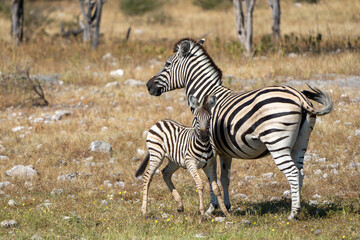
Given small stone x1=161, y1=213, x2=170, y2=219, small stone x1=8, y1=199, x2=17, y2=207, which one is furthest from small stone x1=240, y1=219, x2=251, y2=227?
small stone x1=8, y1=199, x2=17, y2=207

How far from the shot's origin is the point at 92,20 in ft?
62.3

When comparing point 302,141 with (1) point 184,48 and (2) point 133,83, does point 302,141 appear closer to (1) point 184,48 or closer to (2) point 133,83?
(1) point 184,48

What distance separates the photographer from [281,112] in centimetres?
565

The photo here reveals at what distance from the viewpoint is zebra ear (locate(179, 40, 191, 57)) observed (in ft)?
23.3

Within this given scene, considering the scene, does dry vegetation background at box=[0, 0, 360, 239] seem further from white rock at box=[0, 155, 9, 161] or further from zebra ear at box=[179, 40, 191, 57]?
zebra ear at box=[179, 40, 191, 57]

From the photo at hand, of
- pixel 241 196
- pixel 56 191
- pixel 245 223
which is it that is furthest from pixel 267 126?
pixel 56 191

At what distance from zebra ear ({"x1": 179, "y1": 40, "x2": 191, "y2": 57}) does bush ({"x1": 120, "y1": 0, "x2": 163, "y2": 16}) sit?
27298mm

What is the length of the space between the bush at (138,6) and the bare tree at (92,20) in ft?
49.2

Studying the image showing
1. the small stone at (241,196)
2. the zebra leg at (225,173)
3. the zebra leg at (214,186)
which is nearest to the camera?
the zebra leg at (214,186)

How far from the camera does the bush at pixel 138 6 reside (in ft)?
112

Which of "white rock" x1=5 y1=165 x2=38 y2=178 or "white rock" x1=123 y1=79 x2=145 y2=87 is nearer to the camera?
"white rock" x1=5 y1=165 x2=38 y2=178

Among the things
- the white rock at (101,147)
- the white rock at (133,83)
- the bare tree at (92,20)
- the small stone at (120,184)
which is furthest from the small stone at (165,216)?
the bare tree at (92,20)

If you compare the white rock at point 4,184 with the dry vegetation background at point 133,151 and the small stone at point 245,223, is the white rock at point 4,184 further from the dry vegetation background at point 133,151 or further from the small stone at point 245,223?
the small stone at point 245,223

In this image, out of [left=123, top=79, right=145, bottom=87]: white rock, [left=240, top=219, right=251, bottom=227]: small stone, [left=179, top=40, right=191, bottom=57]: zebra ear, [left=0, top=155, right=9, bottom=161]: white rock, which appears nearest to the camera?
[left=240, top=219, right=251, bottom=227]: small stone
